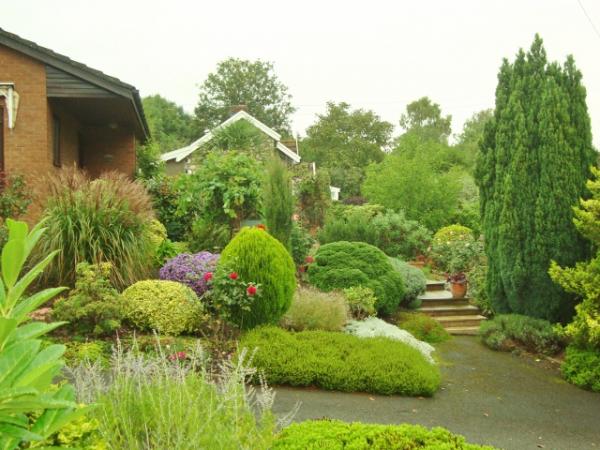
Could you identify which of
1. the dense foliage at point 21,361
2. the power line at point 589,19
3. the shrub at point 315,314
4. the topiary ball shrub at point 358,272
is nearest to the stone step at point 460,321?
the topiary ball shrub at point 358,272

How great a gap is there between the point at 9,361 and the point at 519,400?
6765 millimetres

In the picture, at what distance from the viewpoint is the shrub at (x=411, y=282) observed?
12.3 meters

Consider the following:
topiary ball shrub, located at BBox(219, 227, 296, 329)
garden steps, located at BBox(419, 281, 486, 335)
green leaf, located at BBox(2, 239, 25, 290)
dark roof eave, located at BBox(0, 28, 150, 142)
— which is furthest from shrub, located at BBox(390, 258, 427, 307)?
green leaf, located at BBox(2, 239, 25, 290)

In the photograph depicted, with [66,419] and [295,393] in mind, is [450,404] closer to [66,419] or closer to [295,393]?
[295,393]

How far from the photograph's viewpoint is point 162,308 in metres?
7.77

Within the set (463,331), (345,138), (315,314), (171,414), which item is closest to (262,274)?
(315,314)

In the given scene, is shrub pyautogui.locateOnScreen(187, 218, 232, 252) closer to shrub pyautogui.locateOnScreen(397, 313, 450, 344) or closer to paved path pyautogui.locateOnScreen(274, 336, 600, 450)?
shrub pyautogui.locateOnScreen(397, 313, 450, 344)

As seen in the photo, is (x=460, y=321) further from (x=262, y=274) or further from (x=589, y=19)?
(x=589, y=19)

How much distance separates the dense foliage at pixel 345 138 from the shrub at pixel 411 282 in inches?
1010

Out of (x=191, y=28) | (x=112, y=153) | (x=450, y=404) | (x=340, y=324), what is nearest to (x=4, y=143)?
(x=112, y=153)

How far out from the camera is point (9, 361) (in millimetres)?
1180

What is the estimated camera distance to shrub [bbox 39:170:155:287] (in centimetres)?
835

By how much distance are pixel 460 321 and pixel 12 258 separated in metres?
11.6

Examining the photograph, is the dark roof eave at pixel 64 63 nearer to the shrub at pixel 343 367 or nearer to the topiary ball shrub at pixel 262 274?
the topiary ball shrub at pixel 262 274
